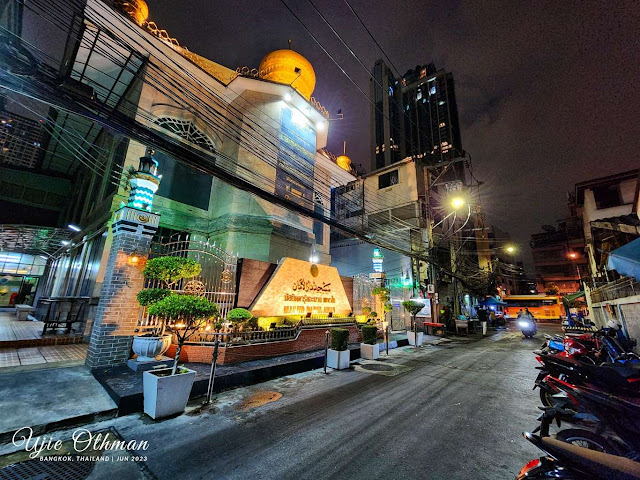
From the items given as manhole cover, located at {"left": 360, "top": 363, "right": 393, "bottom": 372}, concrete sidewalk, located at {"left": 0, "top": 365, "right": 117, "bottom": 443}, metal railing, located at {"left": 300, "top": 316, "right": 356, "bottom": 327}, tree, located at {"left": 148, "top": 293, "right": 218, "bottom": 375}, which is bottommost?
manhole cover, located at {"left": 360, "top": 363, "right": 393, "bottom": 372}

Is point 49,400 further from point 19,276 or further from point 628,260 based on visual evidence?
point 19,276

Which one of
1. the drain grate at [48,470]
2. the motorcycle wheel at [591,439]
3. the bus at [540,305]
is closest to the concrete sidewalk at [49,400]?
the drain grate at [48,470]

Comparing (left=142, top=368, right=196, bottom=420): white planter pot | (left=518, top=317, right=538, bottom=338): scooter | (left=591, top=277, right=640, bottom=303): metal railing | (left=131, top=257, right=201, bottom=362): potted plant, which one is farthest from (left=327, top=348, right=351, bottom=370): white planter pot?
(left=518, top=317, right=538, bottom=338): scooter

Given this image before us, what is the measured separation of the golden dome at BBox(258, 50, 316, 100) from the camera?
57.6ft

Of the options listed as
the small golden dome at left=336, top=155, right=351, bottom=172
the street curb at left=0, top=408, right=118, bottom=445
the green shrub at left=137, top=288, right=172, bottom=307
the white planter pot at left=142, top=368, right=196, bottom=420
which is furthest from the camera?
the small golden dome at left=336, top=155, right=351, bottom=172

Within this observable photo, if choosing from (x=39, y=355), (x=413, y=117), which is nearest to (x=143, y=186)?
(x=39, y=355)

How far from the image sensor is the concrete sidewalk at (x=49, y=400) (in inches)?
149

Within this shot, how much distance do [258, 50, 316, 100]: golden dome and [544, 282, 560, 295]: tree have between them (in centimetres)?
6083

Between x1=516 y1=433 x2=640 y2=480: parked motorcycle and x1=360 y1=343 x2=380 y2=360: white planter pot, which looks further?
x1=360 y1=343 x2=380 y2=360: white planter pot

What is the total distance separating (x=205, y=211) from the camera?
14.9 meters

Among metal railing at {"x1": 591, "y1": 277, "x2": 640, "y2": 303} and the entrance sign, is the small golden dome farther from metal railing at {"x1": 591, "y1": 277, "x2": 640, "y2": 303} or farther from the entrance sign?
metal railing at {"x1": 591, "y1": 277, "x2": 640, "y2": 303}

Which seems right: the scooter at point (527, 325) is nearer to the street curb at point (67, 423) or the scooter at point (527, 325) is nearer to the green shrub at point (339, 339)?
the green shrub at point (339, 339)

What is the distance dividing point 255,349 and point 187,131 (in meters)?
13.1

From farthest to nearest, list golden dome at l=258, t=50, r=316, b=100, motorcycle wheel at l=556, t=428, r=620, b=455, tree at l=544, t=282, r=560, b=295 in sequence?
tree at l=544, t=282, r=560, b=295
golden dome at l=258, t=50, r=316, b=100
motorcycle wheel at l=556, t=428, r=620, b=455
